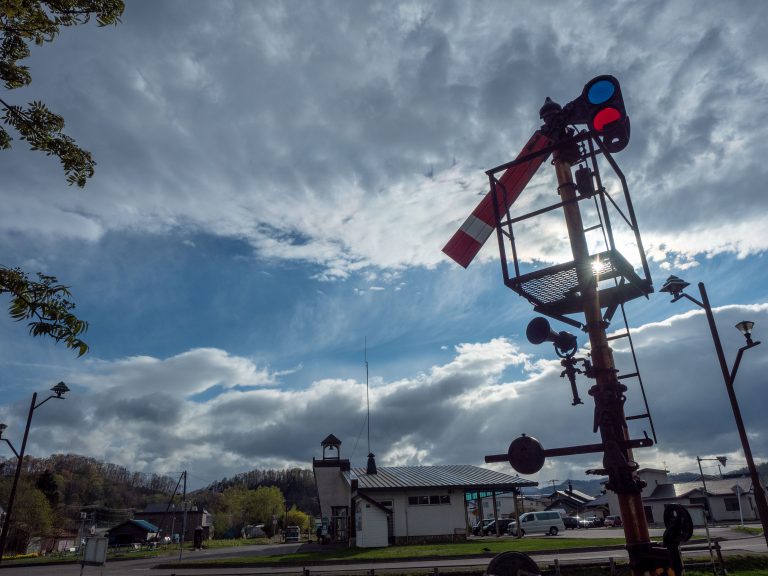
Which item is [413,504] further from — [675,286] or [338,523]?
[675,286]

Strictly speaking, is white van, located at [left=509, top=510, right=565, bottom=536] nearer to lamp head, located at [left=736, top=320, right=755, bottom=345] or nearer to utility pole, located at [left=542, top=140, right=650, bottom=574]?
lamp head, located at [left=736, top=320, right=755, bottom=345]

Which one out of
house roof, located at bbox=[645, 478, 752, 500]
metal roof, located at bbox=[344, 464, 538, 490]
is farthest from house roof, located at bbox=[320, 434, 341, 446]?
house roof, located at bbox=[645, 478, 752, 500]

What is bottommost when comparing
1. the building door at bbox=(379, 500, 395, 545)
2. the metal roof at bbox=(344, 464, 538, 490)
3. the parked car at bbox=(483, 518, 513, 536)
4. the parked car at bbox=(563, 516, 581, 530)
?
the parked car at bbox=(563, 516, 581, 530)

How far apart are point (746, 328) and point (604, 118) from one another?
11.0 m

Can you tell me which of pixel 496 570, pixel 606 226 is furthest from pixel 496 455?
pixel 606 226

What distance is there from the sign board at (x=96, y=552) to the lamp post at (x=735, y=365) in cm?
1718

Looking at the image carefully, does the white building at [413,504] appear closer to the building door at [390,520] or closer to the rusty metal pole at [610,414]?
the building door at [390,520]

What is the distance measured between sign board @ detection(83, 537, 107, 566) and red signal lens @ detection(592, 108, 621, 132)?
1522cm

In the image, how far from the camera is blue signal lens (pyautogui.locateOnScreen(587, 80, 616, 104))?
6.37m

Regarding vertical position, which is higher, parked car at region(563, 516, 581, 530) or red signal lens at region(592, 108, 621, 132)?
red signal lens at region(592, 108, 621, 132)

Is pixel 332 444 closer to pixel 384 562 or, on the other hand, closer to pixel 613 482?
pixel 384 562

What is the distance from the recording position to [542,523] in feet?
125

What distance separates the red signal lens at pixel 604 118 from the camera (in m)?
→ 6.36

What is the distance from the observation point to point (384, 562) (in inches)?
832
